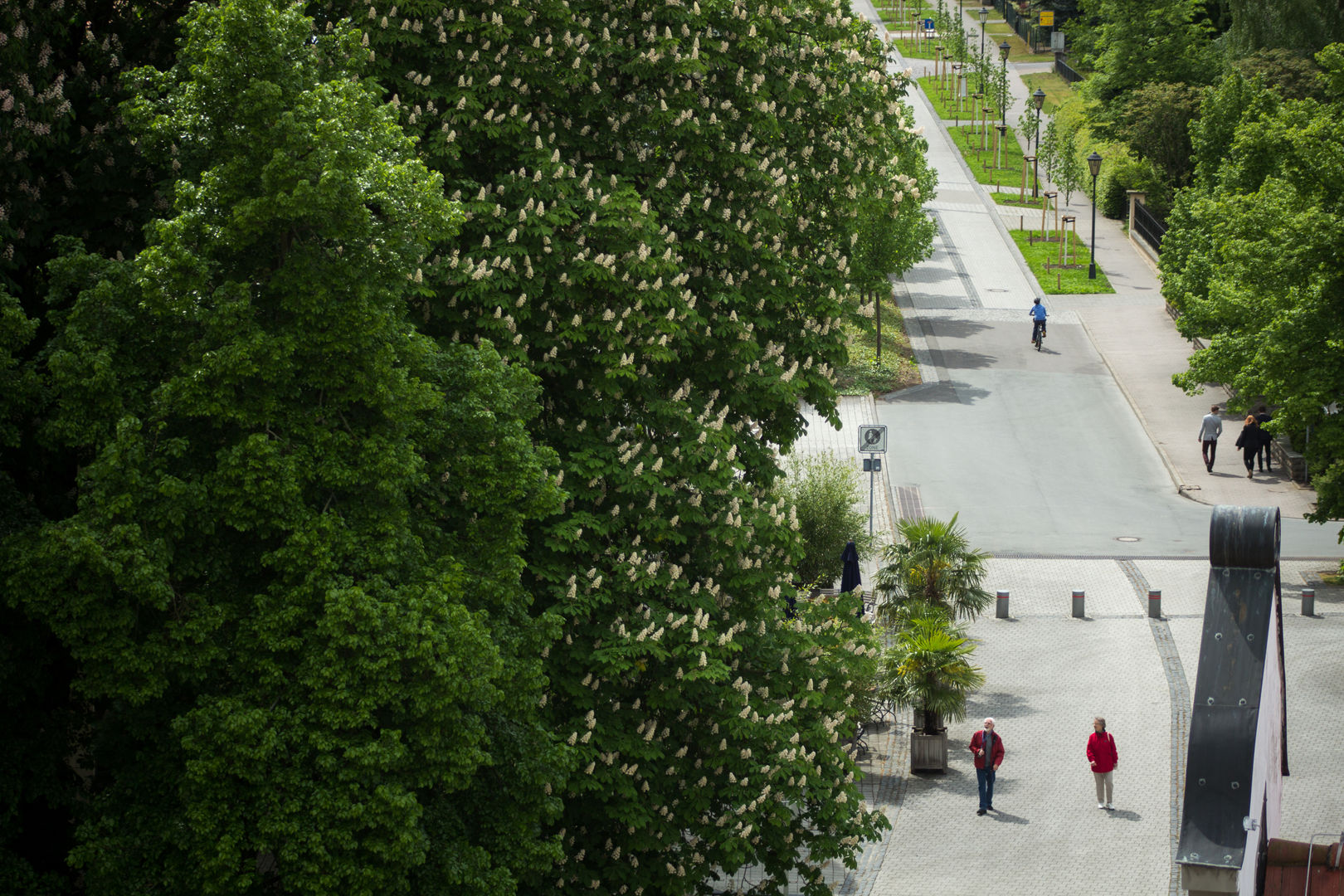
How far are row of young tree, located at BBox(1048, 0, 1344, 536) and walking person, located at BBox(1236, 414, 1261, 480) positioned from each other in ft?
1.62

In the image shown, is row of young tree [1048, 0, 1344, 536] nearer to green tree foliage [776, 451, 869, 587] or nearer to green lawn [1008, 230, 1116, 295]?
green lawn [1008, 230, 1116, 295]

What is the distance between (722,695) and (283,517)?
5.32 m

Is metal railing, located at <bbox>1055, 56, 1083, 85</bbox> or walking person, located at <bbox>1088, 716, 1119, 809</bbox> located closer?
walking person, located at <bbox>1088, 716, 1119, 809</bbox>

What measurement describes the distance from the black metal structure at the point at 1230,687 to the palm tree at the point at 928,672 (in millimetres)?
8675

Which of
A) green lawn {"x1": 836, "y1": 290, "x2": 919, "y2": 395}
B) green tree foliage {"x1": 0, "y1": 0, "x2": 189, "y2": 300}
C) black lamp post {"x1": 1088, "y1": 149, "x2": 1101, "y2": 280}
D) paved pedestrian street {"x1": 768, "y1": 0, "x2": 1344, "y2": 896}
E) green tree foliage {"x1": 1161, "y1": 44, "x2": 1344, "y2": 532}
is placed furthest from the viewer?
black lamp post {"x1": 1088, "y1": 149, "x2": 1101, "y2": 280}

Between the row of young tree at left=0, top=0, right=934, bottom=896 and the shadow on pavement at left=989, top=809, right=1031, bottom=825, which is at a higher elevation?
the row of young tree at left=0, top=0, right=934, bottom=896

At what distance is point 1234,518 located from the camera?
14750 millimetres

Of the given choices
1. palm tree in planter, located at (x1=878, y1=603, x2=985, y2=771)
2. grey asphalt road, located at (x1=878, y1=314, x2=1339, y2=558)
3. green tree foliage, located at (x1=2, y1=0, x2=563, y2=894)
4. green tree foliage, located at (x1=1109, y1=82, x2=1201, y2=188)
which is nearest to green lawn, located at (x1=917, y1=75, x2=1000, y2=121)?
green tree foliage, located at (x1=1109, y1=82, x2=1201, y2=188)

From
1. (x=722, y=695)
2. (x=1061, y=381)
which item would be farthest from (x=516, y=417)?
(x=1061, y=381)

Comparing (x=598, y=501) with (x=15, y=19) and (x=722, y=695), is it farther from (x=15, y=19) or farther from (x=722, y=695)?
(x=15, y=19)

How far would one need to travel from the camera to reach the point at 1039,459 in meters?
40.2

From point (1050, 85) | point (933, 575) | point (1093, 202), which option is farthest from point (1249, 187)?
point (1050, 85)

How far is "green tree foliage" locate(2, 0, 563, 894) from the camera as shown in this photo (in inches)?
491

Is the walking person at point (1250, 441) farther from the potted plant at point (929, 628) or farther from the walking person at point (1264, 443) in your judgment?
the potted plant at point (929, 628)
